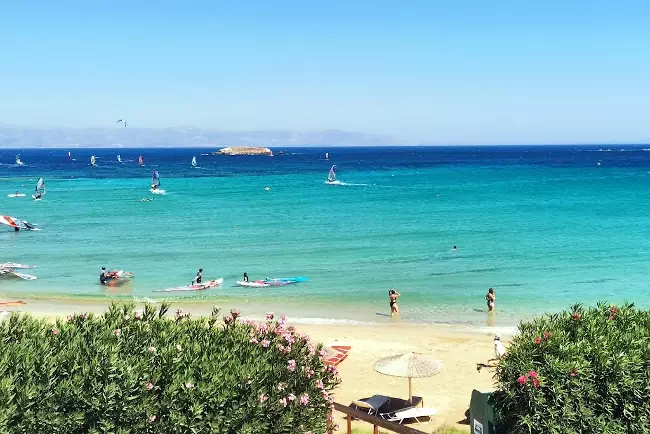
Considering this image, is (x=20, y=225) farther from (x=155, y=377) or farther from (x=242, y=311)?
(x=155, y=377)

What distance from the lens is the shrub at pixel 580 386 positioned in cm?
766

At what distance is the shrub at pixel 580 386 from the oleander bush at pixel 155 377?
268 centimetres

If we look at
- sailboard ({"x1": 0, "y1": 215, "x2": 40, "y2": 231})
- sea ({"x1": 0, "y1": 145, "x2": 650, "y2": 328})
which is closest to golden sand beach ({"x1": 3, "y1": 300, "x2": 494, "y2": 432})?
sea ({"x1": 0, "y1": 145, "x2": 650, "y2": 328})

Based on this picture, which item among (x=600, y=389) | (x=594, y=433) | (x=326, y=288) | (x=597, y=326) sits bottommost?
(x=326, y=288)

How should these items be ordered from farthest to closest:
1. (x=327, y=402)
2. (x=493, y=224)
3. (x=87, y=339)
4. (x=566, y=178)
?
(x=566, y=178)
(x=493, y=224)
(x=327, y=402)
(x=87, y=339)

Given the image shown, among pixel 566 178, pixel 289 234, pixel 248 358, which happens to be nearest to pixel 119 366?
pixel 248 358

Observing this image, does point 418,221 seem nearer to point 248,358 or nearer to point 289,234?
point 289,234

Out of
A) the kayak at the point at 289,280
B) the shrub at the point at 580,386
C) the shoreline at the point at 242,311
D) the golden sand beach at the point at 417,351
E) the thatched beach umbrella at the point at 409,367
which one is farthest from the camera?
the kayak at the point at 289,280

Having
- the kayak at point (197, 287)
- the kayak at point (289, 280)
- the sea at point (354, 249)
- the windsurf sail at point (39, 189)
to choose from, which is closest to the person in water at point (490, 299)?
the sea at point (354, 249)

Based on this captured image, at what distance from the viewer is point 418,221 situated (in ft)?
173

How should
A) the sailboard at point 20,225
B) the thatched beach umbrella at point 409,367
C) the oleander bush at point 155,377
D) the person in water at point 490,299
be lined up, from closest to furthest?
the oleander bush at point 155,377
the thatched beach umbrella at point 409,367
the person in water at point 490,299
the sailboard at point 20,225

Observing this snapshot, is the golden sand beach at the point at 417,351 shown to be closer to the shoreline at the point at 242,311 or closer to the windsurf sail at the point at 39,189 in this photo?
the shoreline at the point at 242,311

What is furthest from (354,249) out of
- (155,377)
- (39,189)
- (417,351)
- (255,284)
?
(39,189)

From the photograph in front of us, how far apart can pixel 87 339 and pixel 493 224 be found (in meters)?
46.6
